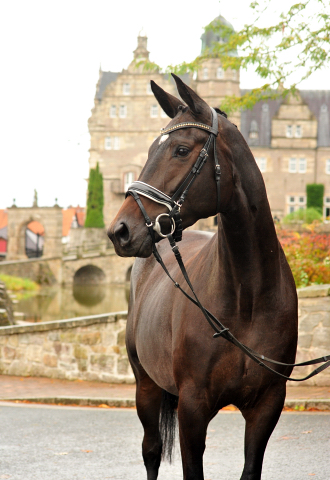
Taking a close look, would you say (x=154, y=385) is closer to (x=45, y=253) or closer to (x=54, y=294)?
(x=54, y=294)

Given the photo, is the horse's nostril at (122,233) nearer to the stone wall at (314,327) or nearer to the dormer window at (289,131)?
the stone wall at (314,327)

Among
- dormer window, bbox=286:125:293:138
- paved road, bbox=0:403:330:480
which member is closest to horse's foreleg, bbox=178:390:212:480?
paved road, bbox=0:403:330:480

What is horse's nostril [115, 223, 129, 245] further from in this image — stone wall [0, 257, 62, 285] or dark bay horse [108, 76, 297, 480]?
stone wall [0, 257, 62, 285]

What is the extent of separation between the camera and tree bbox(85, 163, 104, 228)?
5666cm

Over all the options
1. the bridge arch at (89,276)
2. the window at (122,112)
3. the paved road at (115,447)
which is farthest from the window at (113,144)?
the paved road at (115,447)

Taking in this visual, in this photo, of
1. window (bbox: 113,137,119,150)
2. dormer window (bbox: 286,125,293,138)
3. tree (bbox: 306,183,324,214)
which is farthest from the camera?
window (bbox: 113,137,119,150)

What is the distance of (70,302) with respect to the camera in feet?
125

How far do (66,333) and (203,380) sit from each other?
712 cm

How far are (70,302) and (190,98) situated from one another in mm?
36152

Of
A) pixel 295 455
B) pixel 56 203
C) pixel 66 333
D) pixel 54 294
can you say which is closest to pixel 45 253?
pixel 56 203

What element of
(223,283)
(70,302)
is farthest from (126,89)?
(223,283)

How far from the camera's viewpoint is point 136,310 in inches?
177

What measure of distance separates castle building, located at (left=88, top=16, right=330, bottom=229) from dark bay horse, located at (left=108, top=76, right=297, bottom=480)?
5251cm

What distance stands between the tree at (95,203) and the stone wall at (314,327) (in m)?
49.2
